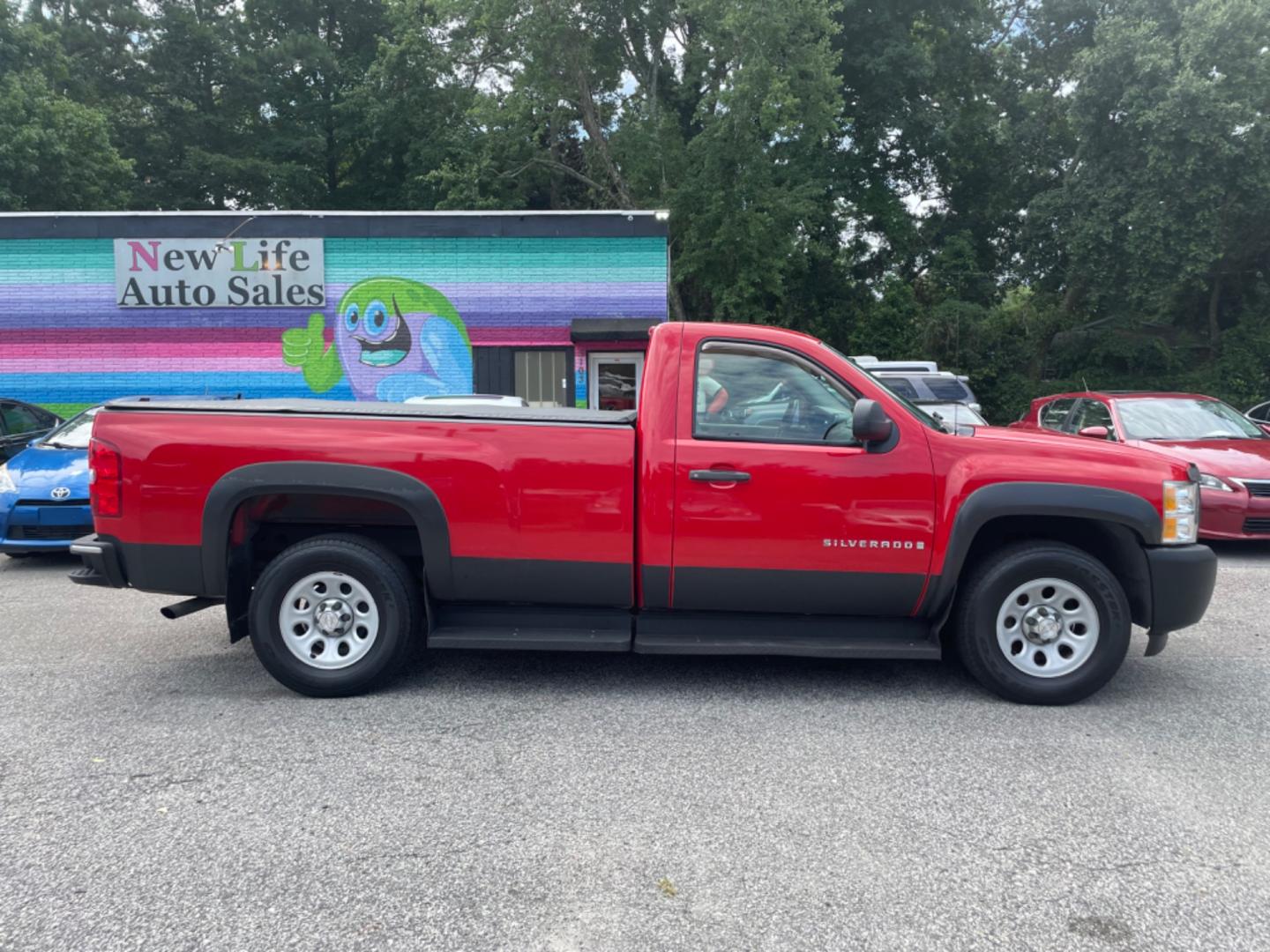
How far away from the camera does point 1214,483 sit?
28.9 feet

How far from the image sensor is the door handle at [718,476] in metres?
4.80

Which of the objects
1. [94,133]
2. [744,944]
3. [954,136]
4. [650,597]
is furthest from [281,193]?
[744,944]

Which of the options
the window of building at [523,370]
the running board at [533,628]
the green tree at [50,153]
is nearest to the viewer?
the running board at [533,628]

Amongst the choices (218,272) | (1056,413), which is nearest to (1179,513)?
(1056,413)

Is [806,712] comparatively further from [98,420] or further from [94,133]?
[94,133]

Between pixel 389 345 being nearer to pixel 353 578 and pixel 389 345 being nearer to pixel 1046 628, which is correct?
pixel 353 578

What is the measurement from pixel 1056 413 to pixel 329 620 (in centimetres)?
953

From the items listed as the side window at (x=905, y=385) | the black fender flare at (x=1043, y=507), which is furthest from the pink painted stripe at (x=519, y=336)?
the black fender flare at (x=1043, y=507)

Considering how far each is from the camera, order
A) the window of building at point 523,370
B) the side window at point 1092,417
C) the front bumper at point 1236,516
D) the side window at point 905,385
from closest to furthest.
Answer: the front bumper at point 1236,516 → the side window at point 1092,417 → the side window at point 905,385 → the window of building at point 523,370

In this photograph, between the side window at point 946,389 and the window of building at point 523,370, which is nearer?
the side window at point 946,389

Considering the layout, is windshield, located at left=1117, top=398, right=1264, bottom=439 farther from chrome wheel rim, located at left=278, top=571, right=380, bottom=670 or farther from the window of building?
the window of building

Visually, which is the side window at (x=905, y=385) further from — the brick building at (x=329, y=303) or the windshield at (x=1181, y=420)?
the brick building at (x=329, y=303)

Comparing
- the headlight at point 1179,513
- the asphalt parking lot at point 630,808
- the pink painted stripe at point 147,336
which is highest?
the pink painted stripe at point 147,336

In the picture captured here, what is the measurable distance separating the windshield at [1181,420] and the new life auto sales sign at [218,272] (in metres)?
13.6
